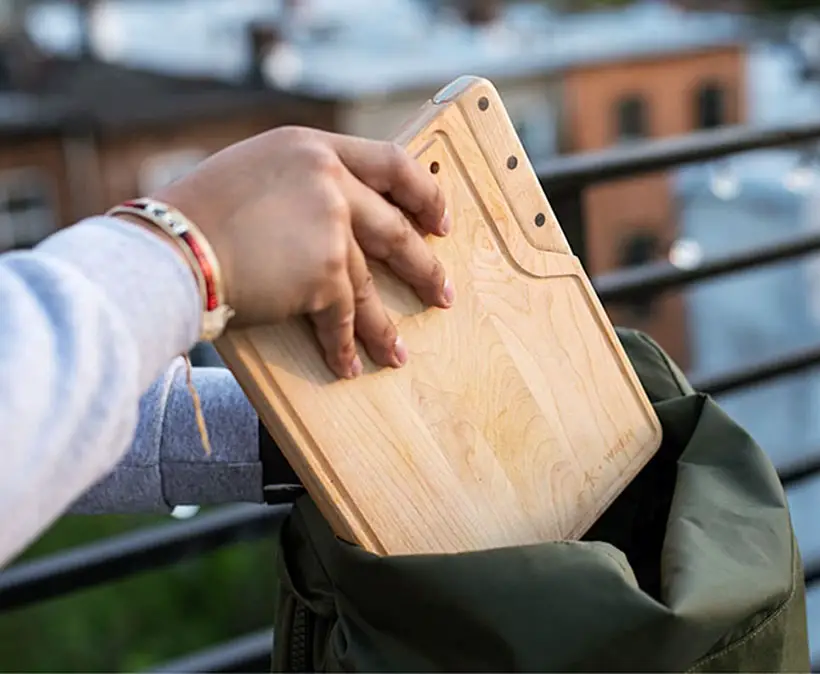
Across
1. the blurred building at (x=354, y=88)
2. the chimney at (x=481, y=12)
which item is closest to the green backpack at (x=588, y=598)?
the blurred building at (x=354, y=88)

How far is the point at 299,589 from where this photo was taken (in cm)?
89

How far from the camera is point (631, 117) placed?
A: 1248cm

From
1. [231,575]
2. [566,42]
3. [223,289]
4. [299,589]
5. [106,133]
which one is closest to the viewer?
[223,289]

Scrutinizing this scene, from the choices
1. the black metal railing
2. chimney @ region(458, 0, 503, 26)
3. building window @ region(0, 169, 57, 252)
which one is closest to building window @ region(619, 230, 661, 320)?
chimney @ region(458, 0, 503, 26)

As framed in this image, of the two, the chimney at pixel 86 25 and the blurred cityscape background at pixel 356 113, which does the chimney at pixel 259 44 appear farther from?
the chimney at pixel 86 25

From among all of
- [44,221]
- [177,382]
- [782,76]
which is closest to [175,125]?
[44,221]

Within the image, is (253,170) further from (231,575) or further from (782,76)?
Answer: (782,76)

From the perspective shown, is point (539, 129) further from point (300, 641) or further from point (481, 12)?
point (300, 641)

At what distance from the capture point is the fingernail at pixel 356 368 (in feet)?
2.57

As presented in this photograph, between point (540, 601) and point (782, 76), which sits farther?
point (782, 76)

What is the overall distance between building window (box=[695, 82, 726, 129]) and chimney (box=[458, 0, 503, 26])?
2419mm

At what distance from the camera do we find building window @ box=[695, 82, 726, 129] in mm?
12586

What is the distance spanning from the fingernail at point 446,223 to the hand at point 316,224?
0.05ft

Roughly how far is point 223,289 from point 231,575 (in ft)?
27.8
